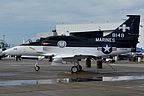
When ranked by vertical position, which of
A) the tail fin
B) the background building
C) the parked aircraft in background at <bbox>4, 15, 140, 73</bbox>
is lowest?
the parked aircraft in background at <bbox>4, 15, 140, 73</bbox>

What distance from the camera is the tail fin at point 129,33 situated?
73.1 ft

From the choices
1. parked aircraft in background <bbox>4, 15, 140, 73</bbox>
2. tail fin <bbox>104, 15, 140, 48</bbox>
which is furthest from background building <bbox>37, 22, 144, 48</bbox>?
parked aircraft in background <bbox>4, 15, 140, 73</bbox>

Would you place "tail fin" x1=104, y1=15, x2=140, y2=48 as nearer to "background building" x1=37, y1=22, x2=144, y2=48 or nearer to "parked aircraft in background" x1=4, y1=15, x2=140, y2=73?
"parked aircraft in background" x1=4, y1=15, x2=140, y2=73

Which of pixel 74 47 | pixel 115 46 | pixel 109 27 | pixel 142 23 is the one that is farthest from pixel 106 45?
pixel 109 27

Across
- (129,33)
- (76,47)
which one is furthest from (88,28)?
(76,47)

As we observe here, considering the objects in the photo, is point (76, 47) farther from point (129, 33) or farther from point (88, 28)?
point (88, 28)

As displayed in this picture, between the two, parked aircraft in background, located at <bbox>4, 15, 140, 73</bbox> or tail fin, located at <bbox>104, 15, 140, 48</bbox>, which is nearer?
parked aircraft in background, located at <bbox>4, 15, 140, 73</bbox>

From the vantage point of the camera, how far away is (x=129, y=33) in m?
22.5

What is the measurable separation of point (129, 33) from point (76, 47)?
433cm

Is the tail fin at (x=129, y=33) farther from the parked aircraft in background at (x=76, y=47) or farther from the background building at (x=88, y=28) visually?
the background building at (x=88, y=28)

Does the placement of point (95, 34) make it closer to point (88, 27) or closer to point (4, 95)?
point (88, 27)

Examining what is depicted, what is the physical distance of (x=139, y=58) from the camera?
2256 inches

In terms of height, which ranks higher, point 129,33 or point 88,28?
point 88,28

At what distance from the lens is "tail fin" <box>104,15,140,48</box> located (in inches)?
877
